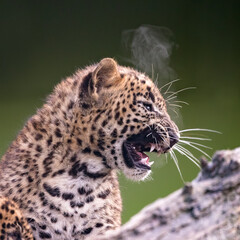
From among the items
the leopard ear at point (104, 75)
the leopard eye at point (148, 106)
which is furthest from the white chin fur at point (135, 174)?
the leopard ear at point (104, 75)

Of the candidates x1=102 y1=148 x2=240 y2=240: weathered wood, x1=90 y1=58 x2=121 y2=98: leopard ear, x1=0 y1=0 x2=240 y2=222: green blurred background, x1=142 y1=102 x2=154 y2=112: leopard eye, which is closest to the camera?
x1=102 y1=148 x2=240 y2=240: weathered wood

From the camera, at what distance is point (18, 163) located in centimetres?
434

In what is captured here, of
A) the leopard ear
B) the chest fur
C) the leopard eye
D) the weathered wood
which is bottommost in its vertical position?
the weathered wood

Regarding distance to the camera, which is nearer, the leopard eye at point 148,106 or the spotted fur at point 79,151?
the spotted fur at point 79,151

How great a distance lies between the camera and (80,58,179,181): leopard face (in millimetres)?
4207

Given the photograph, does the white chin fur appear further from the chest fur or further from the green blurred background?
the green blurred background

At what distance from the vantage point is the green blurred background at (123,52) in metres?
6.10

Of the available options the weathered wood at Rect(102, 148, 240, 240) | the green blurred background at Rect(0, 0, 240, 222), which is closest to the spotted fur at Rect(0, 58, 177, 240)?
the weathered wood at Rect(102, 148, 240, 240)

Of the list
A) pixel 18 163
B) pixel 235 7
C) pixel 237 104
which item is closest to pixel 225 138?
pixel 237 104

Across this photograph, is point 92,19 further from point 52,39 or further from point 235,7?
point 235,7

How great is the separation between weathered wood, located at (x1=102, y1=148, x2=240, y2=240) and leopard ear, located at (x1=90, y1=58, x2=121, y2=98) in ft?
4.88

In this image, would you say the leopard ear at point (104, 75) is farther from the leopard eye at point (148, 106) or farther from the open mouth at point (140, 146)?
the open mouth at point (140, 146)

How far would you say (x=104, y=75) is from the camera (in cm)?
427

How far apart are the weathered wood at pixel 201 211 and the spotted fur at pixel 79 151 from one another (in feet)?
4.68
